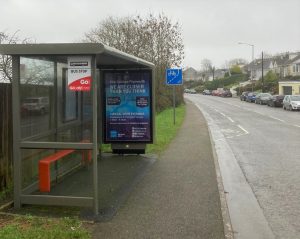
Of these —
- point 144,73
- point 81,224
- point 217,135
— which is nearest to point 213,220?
point 81,224

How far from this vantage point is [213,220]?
6254 mm

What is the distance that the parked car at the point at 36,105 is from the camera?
703 centimetres

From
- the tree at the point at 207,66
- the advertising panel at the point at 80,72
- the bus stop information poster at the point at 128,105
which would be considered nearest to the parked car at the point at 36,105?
the advertising panel at the point at 80,72

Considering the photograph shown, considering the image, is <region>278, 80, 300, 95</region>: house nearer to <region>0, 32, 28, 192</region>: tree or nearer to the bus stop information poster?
the bus stop information poster

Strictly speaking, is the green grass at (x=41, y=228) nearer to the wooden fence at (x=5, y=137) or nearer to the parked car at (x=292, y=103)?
the wooden fence at (x=5, y=137)

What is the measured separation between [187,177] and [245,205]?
2.22m

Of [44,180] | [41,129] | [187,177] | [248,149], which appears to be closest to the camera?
[44,180]

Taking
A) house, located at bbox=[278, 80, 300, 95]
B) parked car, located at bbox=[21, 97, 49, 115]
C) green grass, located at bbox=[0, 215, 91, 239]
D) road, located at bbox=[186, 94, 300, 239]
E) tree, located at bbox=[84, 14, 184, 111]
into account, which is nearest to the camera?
green grass, located at bbox=[0, 215, 91, 239]

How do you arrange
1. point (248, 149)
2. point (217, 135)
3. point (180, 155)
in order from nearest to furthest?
1. point (180, 155)
2. point (248, 149)
3. point (217, 135)

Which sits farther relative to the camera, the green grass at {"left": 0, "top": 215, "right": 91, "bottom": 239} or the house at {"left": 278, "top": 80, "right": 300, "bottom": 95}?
the house at {"left": 278, "top": 80, "right": 300, "bottom": 95}

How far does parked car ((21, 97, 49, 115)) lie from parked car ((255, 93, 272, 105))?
44690 millimetres

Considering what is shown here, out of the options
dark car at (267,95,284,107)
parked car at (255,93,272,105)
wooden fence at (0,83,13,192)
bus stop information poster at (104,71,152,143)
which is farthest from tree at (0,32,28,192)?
parked car at (255,93,272,105)

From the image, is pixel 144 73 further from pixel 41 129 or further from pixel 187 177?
pixel 41 129

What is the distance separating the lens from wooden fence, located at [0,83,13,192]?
739 centimetres
